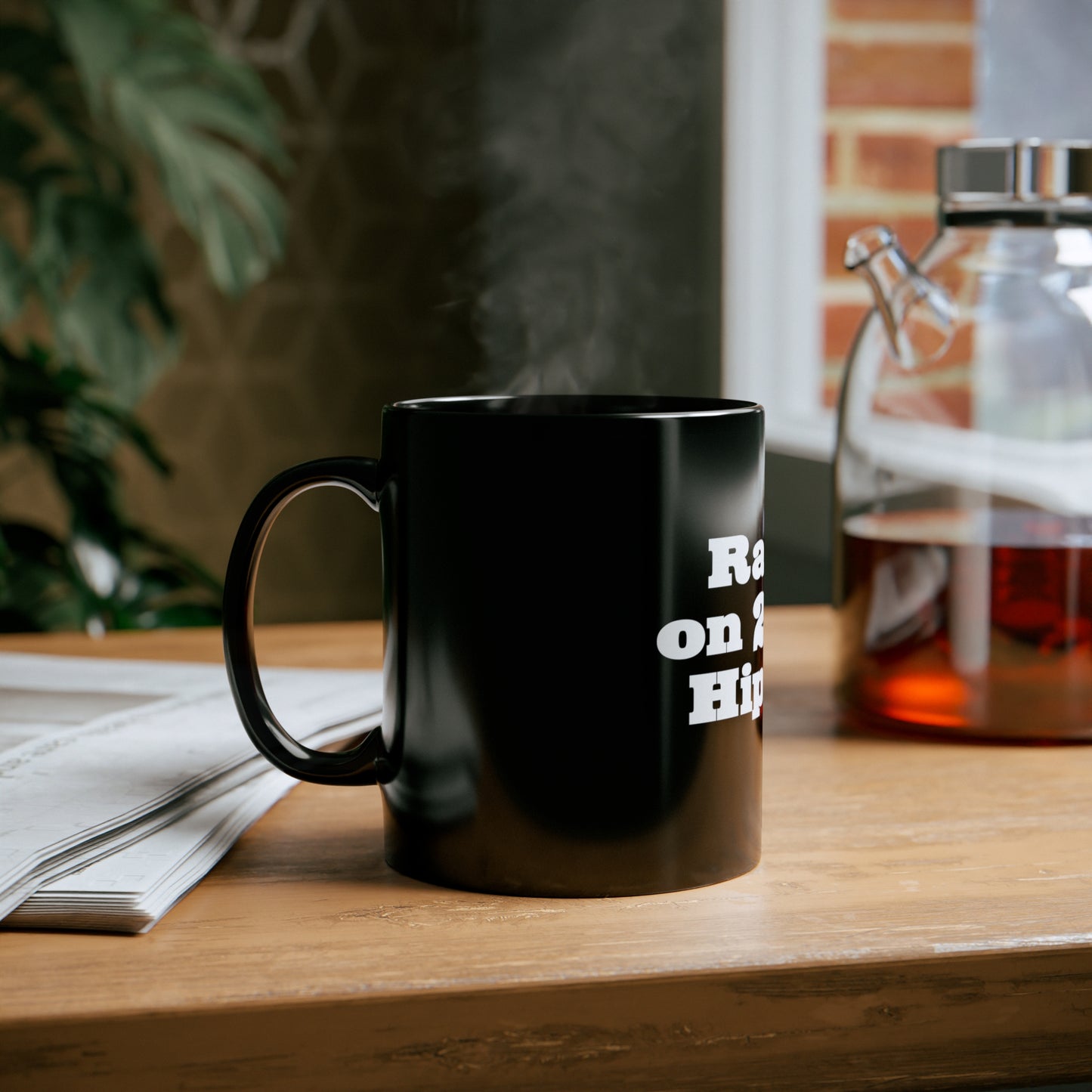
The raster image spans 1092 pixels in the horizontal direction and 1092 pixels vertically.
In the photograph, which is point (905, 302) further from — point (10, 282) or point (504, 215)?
point (504, 215)

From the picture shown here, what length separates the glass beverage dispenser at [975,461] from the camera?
583 millimetres

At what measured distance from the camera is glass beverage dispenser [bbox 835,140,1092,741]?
0.58 metres

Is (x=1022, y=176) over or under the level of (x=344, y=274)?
under

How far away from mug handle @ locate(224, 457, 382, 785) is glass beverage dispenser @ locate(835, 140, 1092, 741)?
28cm

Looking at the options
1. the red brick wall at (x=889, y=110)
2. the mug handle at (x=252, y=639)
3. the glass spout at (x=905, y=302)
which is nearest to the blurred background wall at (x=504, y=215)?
the red brick wall at (x=889, y=110)

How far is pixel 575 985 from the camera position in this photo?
13.8 inches

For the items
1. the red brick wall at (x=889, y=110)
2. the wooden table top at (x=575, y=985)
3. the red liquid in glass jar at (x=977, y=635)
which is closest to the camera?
the wooden table top at (x=575, y=985)

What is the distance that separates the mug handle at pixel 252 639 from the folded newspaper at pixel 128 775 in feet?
0.13

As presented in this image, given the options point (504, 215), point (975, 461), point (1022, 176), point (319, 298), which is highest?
point (504, 215)

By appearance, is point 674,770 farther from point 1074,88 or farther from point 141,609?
point 1074,88

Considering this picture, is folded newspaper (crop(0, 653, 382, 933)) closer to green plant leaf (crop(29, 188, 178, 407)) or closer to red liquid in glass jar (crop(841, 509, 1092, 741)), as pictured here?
red liquid in glass jar (crop(841, 509, 1092, 741))

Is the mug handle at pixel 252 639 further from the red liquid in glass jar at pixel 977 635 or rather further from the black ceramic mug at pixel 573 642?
the red liquid in glass jar at pixel 977 635

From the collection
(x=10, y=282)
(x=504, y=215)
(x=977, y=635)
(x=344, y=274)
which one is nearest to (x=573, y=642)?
(x=977, y=635)

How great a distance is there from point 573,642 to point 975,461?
0.33 m
